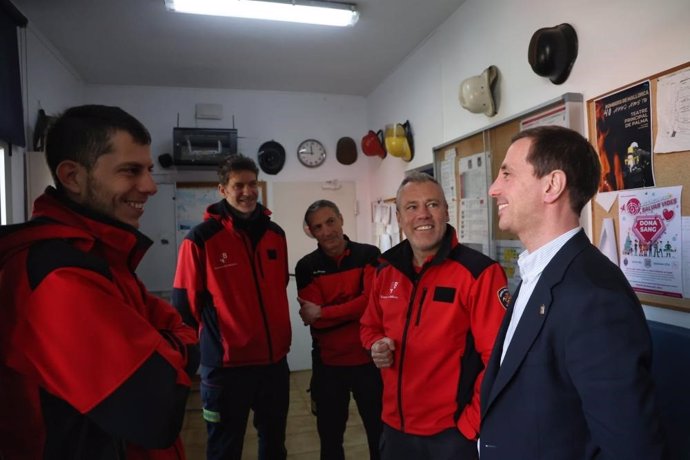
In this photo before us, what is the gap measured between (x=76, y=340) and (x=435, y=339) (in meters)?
1.06

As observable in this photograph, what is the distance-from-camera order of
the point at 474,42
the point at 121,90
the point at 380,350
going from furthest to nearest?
the point at 121,90, the point at 474,42, the point at 380,350

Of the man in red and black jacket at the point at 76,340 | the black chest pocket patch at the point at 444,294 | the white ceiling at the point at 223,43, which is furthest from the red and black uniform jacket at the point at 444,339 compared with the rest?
the white ceiling at the point at 223,43

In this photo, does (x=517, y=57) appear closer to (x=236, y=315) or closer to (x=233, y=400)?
(x=236, y=315)

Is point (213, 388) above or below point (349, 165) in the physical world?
below

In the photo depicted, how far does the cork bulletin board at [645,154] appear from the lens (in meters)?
1.48

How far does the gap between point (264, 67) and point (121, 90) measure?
1459mm

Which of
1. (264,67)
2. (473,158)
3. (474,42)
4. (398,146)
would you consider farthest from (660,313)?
(264,67)

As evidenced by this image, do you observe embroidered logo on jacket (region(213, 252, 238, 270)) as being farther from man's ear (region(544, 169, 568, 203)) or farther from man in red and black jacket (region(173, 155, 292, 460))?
man's ear (region(544, 169, 568, 203))

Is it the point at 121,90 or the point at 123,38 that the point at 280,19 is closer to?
the point at 123,38

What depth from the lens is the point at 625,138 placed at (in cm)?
170

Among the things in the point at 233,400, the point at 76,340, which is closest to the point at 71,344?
the point at 76,340

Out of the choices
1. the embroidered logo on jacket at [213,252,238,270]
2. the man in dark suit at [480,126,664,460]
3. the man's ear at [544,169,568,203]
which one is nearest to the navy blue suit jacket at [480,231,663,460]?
the man in dark suit at [480,126,664,460]

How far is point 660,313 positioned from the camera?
1609 millimetres

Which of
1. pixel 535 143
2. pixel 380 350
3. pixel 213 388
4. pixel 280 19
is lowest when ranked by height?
pixel 213 388
